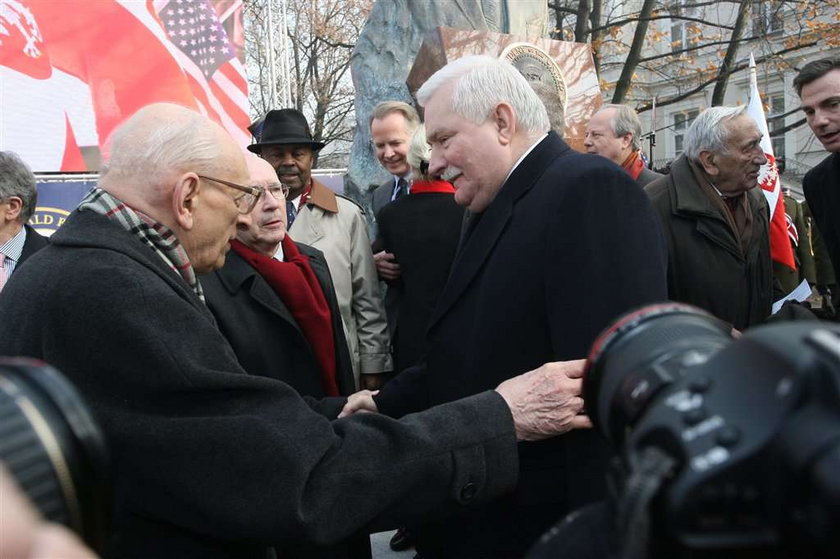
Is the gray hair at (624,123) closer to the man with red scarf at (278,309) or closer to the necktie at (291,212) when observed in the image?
the necktie at (291,212)

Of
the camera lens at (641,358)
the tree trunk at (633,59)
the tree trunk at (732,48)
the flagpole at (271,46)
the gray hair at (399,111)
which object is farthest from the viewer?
the flagpole at (271,46)

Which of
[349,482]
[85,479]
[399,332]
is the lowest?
[399,332]

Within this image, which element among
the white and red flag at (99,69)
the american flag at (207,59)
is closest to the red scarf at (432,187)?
the white and red flag at (99,69)

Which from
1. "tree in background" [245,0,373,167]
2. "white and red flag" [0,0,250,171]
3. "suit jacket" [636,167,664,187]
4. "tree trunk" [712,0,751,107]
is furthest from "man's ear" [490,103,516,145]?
"tree in background" [245,0,373,167]

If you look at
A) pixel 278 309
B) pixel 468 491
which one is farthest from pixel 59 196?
pixel 468 491

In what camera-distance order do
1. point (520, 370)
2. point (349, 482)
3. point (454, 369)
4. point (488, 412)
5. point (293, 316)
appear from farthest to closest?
1. point (293, 316)
2. point (454, 369)
3. point (520, 370)
4. point (488, 412)
5. point (349, 482)

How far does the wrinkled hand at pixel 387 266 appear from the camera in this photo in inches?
164

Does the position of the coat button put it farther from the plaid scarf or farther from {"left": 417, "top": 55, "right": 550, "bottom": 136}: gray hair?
{"left": 417, "top": 55, "right": 550, "bottom": 136}: gray hair

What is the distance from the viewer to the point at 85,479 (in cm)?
76

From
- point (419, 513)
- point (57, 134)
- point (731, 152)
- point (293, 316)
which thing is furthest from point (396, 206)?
point (57, 134)

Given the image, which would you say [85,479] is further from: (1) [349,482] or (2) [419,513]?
(2) [419,513]

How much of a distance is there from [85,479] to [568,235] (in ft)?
4.74

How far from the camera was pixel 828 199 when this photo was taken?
3.99 metres

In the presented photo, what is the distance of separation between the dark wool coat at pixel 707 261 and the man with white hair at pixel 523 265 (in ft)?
6.02
